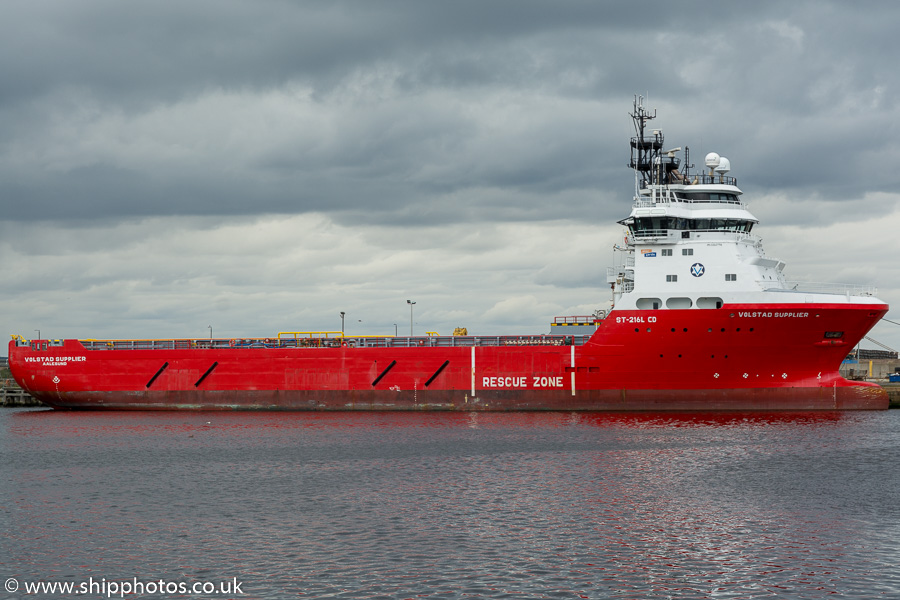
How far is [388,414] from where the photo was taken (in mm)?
43938

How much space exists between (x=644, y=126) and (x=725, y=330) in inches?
471

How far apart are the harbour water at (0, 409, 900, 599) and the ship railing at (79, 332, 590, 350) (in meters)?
7.75

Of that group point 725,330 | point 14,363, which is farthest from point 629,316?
point 14,363

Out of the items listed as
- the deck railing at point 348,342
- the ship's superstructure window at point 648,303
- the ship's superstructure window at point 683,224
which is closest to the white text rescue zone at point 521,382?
the deck railing at point 348,342

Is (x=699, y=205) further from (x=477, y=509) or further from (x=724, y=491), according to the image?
(x=477, y=509)

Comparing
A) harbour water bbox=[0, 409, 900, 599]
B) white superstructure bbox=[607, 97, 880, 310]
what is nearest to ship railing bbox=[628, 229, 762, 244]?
white superstructure bbox=[607, 97, 880, 310]

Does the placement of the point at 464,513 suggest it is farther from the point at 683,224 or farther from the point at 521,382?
the point at 683,224

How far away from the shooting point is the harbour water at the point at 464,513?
15781mm

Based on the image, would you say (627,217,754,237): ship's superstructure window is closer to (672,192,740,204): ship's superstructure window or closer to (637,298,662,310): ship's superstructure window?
(672,192,740,204): ship's superstructure window

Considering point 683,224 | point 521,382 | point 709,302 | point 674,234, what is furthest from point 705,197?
point 521,382

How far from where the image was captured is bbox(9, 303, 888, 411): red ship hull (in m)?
38.6

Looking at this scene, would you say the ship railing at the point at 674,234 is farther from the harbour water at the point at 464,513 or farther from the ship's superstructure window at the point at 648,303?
the harbour water at the point at 464,513

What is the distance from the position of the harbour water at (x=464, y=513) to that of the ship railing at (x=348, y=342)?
7.75 meters

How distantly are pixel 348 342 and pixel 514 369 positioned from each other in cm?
986
